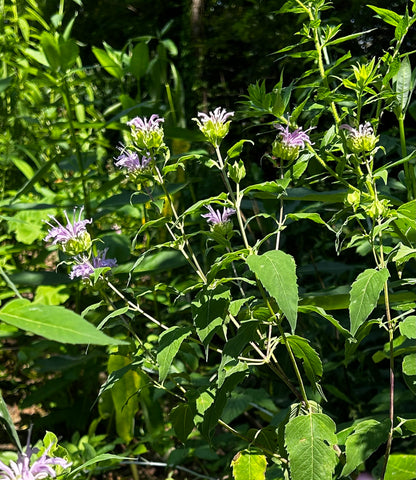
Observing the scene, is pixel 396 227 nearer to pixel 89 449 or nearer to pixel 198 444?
pixel 89 449

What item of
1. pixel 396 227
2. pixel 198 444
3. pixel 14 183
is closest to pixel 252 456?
pixel 396 227

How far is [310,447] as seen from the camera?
Answer: 0.56 meters

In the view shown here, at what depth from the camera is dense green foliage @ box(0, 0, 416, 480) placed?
59 centimetres

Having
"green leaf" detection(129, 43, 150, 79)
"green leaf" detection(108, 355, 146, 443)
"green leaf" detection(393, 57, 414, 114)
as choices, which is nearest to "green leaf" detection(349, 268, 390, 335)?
"green leaf" detection(393, 57, 414, 114)

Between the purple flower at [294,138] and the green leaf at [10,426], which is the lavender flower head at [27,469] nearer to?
the green leaf at [10,426]

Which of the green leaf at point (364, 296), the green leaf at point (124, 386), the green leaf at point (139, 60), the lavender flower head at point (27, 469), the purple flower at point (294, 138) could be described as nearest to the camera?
the lavender flower head at point (27, 469)

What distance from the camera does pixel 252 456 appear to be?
64 centimetres

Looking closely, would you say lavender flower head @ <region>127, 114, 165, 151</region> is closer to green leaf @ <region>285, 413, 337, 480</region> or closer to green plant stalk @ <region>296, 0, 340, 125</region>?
green plant stalk @ <region>296, 0, 340, 125</region>

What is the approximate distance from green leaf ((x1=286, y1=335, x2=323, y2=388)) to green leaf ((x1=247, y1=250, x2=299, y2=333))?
0.09 m

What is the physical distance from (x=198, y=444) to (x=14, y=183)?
102 centimetres

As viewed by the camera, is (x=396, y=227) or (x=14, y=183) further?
(x=14, y=183)

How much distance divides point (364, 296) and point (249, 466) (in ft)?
0.73

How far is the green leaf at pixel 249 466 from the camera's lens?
2.05 feet

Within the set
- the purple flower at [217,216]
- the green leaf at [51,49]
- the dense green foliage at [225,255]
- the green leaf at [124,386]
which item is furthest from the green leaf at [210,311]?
the green leaf at [51,49]
